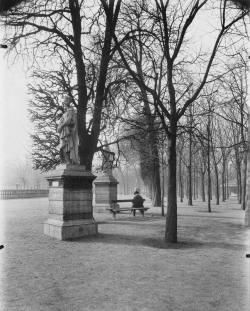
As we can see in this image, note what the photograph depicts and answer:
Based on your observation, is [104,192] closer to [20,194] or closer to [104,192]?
[104,192]

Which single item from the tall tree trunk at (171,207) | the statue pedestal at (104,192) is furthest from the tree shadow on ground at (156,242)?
the statue pedestal at (104,192)

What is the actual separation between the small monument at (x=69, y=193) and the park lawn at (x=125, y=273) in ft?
1.59

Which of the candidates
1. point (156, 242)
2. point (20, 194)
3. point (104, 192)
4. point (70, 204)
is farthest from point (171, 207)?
point (20, 194)

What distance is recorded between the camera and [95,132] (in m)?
13.1

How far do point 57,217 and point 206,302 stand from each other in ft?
20.9

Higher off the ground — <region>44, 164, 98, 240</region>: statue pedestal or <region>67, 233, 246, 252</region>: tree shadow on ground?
<region>44, 164, 98, 240</region>: statue pedestal

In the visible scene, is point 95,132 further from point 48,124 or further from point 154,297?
point 154,297

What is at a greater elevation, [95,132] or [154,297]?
[95,132]

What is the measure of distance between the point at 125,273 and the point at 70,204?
4.33m

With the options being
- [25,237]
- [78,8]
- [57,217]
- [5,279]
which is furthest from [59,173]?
[78,8]

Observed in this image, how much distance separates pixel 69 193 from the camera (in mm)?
9812

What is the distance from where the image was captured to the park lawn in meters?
4.45

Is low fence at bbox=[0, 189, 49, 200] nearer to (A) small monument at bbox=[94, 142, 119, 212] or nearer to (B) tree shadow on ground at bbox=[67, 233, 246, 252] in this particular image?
(A) small monument at bbox=[94, 142, 119, 212]

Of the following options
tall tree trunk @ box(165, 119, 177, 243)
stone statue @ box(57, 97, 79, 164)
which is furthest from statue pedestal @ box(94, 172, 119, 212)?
tall tree trunk @ box(165, 119, 177, 243)
